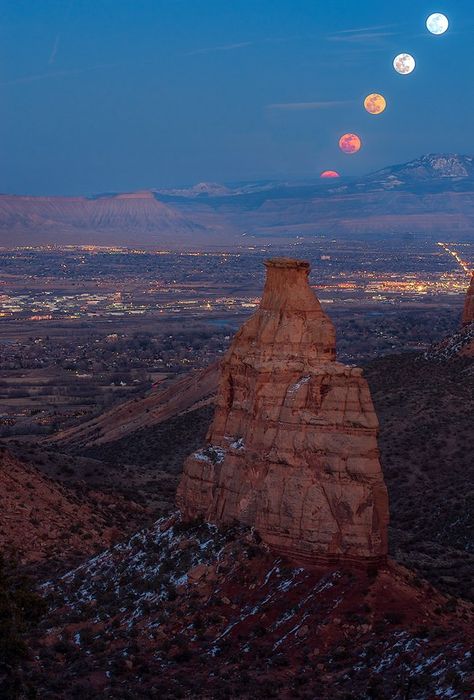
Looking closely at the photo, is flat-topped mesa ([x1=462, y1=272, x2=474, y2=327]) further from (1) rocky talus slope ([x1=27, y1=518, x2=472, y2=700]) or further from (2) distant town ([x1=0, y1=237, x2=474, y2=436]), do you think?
(1) rocky talus slope ([x1=27, y1=518, x2=472, y2=700])

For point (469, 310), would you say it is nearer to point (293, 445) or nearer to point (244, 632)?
point (293, 445)

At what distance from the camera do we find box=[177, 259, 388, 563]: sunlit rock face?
68.1 feet

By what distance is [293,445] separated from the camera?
21375 mm

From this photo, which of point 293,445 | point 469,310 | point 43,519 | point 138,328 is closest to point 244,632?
point 293,445

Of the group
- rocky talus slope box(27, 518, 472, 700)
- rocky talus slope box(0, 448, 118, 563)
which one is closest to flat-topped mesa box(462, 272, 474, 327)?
rocky talus slope box(0, 448, 118, 563)

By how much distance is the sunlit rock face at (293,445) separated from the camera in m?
20.8

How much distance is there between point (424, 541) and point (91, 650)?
12.1 metres

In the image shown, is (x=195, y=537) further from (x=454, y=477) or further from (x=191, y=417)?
(x=191, y=417)

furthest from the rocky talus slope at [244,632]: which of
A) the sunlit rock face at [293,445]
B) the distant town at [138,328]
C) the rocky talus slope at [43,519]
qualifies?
the distant town at [138,328]

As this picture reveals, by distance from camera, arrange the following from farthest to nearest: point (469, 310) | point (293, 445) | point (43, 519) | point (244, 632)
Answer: point (469, 310)
point (43, 519)
point (293, 445)
point (244, 632)

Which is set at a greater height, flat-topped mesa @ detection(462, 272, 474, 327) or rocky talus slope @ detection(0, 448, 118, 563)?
flat-topped mesa @ detection(462, 272, 474, 327)

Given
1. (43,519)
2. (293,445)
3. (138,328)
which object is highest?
(293,445)

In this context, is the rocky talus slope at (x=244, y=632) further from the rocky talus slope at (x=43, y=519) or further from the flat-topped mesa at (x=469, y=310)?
the flat-topped mesa at (x=469, y=310)

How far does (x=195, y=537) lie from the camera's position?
900 inches
